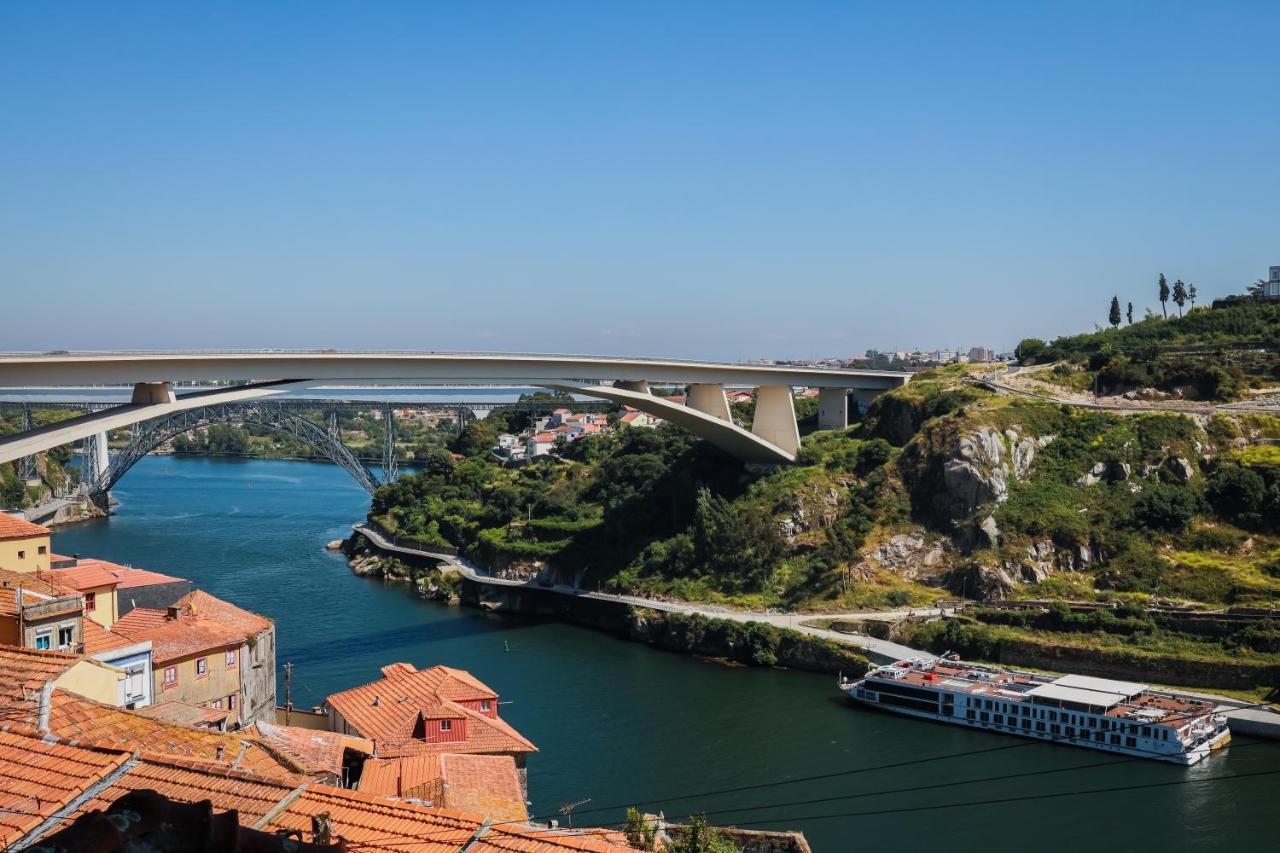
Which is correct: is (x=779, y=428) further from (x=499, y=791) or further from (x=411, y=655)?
(x=499, y=791)

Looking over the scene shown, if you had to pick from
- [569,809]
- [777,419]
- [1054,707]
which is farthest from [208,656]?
[777,419]

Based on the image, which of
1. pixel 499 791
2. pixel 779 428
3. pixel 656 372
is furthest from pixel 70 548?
pixel 499 791

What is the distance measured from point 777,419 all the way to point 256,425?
22.6 meters

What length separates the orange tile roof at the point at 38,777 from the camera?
3.51m

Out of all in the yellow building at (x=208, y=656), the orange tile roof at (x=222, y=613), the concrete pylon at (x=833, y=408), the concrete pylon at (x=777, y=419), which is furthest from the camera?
the concrete pylon at (x=833, y=408)

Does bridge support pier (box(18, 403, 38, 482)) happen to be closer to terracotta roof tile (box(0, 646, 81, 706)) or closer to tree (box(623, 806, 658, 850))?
tree (box(623, 806, 658, 850))

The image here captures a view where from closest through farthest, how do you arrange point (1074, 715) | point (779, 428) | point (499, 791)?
point (499, 791), point (1074, 715), point (779, 428)

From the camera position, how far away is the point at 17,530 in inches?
491

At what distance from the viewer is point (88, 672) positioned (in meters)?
A: 7.93

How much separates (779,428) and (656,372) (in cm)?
404

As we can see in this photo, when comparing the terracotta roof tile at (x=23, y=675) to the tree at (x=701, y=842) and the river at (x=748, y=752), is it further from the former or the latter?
the river at (x=748, y=752)

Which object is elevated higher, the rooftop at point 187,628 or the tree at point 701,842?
the rooftop at point 187,628

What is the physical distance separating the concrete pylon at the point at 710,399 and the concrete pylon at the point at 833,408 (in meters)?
4.14

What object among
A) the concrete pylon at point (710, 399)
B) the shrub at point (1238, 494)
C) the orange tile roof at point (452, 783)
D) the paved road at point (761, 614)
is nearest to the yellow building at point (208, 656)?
the orange tile roof at point (452, 783)
